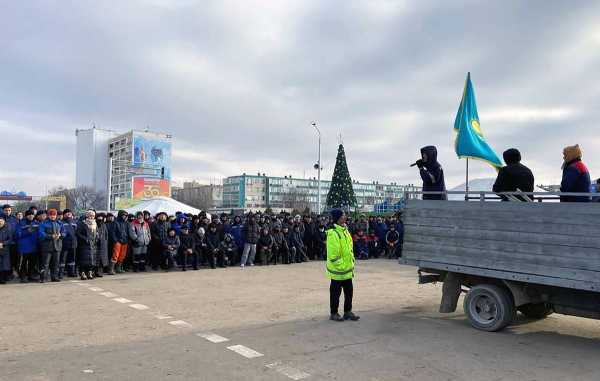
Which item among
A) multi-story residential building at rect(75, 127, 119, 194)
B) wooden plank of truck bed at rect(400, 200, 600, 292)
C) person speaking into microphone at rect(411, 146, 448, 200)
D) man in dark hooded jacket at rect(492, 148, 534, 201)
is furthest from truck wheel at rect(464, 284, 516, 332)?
multi-story residential building at rect(75, 127, 119, 194)

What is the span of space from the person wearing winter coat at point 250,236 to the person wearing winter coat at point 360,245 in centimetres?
513

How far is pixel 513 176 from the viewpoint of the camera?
270 inches

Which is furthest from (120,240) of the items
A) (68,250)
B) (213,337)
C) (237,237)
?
(213,337)

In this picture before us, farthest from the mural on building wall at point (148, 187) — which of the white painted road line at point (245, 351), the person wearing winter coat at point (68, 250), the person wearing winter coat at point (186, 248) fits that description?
the white painted road line at point (245, 351)

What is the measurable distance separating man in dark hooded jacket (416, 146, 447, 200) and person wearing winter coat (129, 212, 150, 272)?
9.76 m

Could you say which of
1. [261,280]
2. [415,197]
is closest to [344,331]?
[415,197]

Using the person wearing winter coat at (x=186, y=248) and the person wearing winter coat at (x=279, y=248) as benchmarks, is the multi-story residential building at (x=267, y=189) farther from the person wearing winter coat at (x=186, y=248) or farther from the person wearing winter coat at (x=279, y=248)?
the person wearing winter coat at (x=186, y=248)

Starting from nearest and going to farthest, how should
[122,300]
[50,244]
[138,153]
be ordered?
[122,300], [50,244], [138,153]

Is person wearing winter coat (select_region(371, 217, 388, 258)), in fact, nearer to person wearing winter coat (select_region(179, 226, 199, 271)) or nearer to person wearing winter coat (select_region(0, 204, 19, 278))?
person wearing winter coat (select_region(179, 226, 199, 271))

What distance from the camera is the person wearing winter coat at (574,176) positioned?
20.5 ft

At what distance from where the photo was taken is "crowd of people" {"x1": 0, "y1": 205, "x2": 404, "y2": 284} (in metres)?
12.3

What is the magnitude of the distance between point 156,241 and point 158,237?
0.58 feet

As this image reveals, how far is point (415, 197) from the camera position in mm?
7973

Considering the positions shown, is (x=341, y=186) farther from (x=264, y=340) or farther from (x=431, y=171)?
(x=264, y=340)
